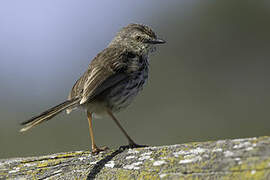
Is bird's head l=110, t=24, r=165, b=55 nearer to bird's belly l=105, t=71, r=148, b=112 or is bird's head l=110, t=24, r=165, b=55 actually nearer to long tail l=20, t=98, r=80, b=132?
bird's belly l=105, t=71, r=148, b=112

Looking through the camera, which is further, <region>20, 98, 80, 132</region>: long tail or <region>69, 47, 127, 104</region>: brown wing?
<region>69, 47, 127, 104</region>: brown wing

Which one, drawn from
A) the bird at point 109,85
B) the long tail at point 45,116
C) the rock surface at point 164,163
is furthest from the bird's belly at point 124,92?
the rock surface at point 164,163

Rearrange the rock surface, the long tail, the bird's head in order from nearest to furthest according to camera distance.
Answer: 1. the rock surface
2. the long tail
3. the bird's head

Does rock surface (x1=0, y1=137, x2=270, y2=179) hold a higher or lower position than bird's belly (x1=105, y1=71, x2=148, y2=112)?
lower

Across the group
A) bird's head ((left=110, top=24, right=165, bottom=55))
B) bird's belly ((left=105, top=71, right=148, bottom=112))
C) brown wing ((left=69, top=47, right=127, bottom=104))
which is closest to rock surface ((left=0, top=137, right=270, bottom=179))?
brown wing ((left=69, top=47, right=127, bottom=104))

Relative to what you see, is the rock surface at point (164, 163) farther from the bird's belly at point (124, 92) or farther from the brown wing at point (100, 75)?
the bird's belly at point (124, 92)

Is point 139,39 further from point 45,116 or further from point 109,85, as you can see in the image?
point 45,116

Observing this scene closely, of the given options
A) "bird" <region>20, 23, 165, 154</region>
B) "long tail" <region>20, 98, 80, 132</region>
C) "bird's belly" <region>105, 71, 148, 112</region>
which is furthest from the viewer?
"bird's belly" <region>105, 71, 148, 112</region>
